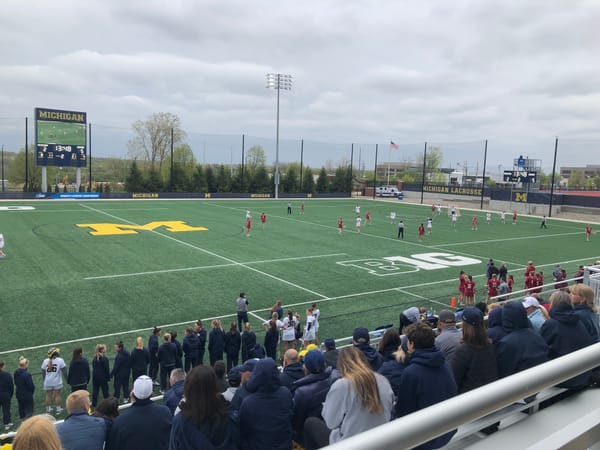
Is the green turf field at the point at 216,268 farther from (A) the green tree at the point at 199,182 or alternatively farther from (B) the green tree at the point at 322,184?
(B) the green tree at the point at 322,184

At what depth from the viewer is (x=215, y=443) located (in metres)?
3.70

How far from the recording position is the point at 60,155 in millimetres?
56219

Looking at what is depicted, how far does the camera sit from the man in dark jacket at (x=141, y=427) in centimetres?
448

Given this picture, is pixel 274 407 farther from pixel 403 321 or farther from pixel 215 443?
pixel 403 321

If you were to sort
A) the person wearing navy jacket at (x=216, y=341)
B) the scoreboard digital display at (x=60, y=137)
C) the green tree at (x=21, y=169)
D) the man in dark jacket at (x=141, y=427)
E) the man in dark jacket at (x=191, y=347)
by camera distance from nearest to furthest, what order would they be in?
the man in dark jacket at (x=141, y=427) → the man in dark jacket at (x=191, y=347) → the person wearing navy jacket at (x=216, y=341) → the scoreboard digital display at (x=60, y=137) → the green tree at (x=21, y=169)

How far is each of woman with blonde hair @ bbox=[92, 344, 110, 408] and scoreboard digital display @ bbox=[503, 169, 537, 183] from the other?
54.1 metres

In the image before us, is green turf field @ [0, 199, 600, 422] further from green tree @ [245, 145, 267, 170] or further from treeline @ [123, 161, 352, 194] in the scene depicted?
green tree @ [245, 145, 267, 170]

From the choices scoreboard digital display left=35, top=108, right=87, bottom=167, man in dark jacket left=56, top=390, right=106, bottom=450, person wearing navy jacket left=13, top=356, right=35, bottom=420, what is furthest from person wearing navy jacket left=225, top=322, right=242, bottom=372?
scoreboard digital display left=35, top=108, right=87, bottom=167

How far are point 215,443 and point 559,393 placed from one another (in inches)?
90.6

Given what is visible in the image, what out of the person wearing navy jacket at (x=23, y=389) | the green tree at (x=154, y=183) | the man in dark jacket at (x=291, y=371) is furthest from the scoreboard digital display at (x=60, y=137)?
the man in dark jacket at (x=291, y=371)

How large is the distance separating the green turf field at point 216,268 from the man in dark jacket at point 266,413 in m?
9.97

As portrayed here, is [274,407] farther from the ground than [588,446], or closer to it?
closer to it

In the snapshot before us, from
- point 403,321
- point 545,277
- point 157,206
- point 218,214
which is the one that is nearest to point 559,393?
point 403,321

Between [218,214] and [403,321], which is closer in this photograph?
[403,321]
